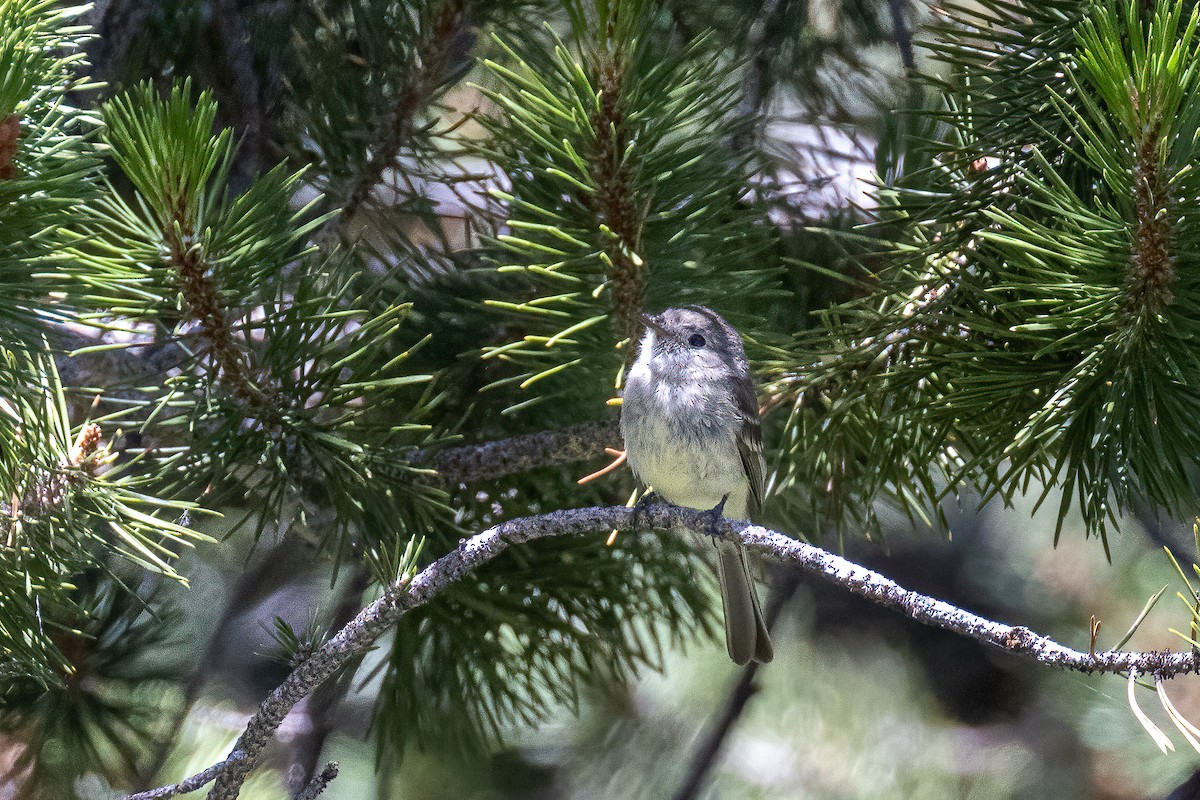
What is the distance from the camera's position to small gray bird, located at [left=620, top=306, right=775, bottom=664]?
1935mm

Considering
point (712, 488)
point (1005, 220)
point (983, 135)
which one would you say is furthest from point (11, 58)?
point (712, 488)

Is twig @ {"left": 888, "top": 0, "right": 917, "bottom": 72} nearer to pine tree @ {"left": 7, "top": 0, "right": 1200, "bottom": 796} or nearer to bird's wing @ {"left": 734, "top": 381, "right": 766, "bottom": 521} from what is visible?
pine tree @ {"left": 7, "top": 0, "right": 1200, "bottom": 796}

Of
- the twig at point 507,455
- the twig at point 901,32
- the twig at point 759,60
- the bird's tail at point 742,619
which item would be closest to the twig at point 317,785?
the twig at point 507,455

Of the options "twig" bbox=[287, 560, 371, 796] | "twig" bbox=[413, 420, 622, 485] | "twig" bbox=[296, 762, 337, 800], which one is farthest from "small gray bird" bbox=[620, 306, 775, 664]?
"twig" bbox=[296, 762, 337, 800]

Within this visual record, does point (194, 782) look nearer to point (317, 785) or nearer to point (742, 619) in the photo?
point (317, 785)

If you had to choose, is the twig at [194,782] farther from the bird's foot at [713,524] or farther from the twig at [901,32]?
the twig at [901,32]

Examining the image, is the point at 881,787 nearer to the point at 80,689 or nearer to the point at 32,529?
the point at 80,689

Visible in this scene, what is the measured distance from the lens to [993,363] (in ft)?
4.05

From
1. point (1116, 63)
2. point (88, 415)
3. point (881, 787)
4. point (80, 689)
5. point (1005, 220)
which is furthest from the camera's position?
point (881, 787)

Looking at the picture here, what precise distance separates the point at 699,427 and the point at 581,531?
89 cm

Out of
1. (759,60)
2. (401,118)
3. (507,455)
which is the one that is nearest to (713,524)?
(507,455)

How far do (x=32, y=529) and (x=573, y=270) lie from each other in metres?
0.71

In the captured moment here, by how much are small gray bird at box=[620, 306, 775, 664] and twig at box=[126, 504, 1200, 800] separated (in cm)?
59

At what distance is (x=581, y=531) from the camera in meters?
1.23
